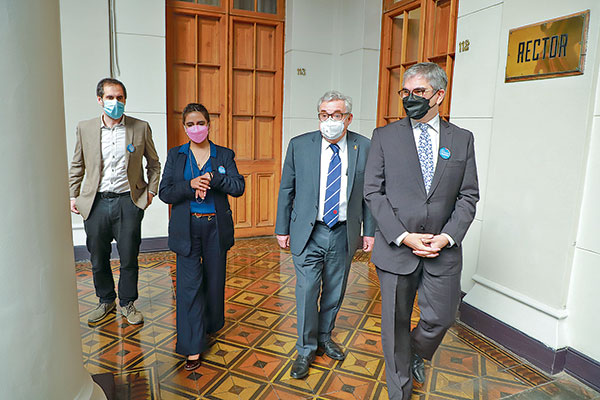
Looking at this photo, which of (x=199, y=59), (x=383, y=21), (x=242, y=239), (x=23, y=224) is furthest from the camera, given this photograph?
(x=242, y=239)

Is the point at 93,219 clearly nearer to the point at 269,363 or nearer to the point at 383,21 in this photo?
the point at 269,363

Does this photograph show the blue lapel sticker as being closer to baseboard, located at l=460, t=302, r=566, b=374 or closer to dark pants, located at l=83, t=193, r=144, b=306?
baseboard, located at l=460, t=302, r=566, b=374

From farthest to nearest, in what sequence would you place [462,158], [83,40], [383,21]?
[383,21]
[83,40]
[462,158]

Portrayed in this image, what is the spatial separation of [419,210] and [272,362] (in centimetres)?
147

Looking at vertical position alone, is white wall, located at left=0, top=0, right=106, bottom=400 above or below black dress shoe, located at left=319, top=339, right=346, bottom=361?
above

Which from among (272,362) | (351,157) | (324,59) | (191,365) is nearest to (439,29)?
(324,59)

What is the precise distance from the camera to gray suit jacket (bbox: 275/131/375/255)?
110 inches

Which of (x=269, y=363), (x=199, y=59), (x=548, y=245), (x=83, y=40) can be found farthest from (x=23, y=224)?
(x=199, y=59)

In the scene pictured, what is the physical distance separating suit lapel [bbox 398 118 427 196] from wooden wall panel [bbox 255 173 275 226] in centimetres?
396

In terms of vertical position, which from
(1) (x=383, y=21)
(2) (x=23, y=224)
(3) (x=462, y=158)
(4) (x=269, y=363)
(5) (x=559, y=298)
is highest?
(1) (x=383, y=21)

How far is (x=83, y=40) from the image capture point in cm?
480

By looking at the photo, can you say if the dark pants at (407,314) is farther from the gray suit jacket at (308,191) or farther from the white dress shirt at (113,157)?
the white dress shirt at (113,157)

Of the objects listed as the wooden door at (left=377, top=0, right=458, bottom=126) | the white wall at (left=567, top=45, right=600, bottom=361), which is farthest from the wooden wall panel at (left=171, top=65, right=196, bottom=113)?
the white wall at (left=567, top=45, right=600, bottom=361)

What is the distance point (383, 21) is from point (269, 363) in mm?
4195
